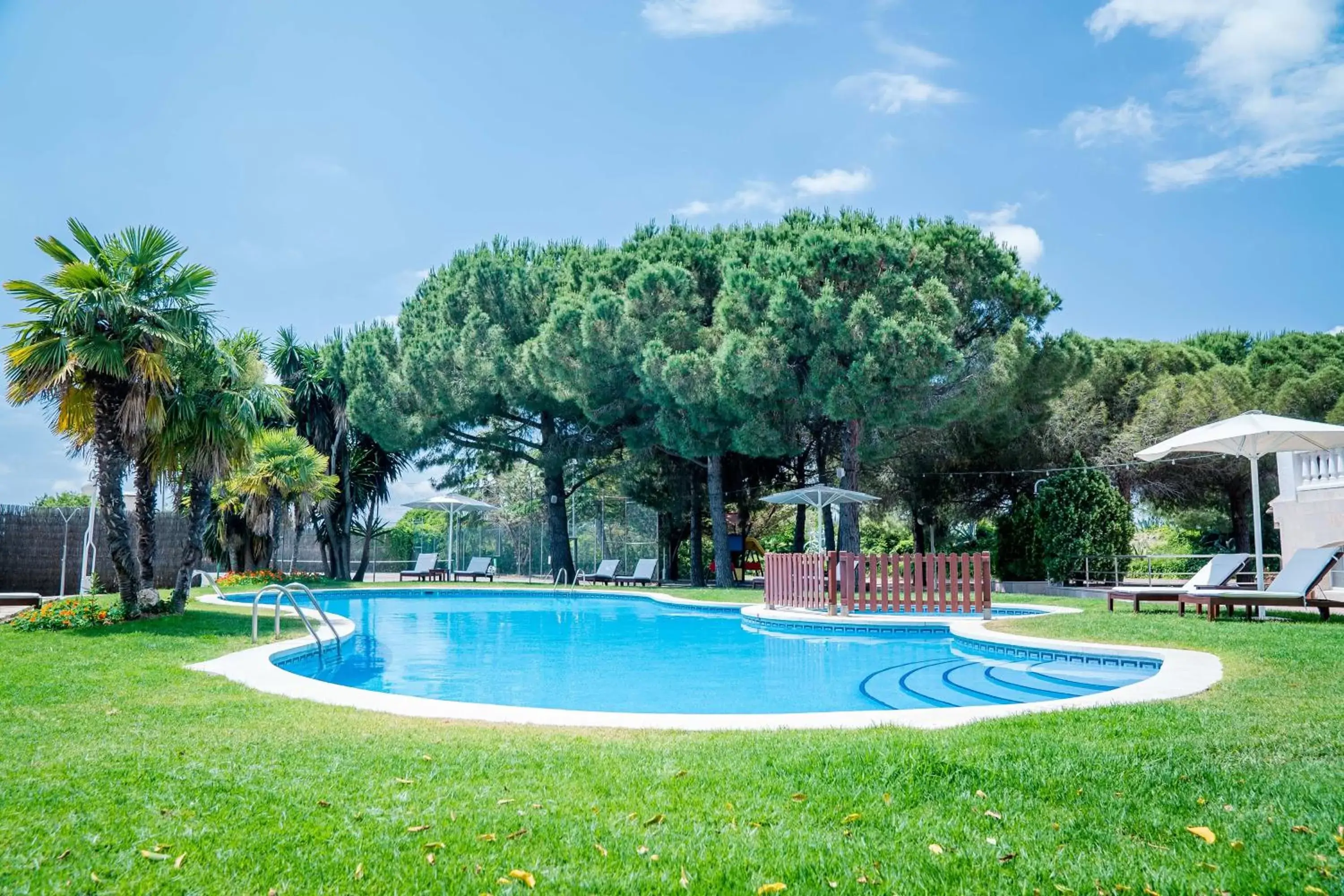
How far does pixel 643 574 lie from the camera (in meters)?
22.7

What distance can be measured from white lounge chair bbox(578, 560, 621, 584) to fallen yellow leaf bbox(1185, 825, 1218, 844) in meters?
20.4

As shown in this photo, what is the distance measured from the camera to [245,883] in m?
2.50

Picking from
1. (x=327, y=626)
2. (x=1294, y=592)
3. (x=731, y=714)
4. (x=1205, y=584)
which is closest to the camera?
(x=731, y=714)

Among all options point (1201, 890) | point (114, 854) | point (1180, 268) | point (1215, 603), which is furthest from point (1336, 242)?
point (114, 854)

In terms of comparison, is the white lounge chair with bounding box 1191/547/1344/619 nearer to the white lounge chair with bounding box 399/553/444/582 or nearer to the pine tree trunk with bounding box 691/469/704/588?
the pine tree trunk with bounding box 691/469/704/588

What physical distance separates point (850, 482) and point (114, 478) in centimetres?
→ 1284

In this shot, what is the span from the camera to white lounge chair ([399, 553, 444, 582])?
82.9 feet

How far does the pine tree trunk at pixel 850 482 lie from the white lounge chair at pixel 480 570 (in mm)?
10803

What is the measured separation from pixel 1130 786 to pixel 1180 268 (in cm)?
2477

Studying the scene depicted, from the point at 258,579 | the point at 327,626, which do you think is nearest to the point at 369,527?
the point at 258,579

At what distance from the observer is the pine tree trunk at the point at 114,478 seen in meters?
10.2

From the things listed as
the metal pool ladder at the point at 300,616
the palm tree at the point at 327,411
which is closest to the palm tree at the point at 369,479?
the palm tree at the point at 327,411

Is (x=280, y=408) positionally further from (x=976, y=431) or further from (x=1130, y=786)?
(x=976, y=431)

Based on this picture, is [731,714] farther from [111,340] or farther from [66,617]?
[111,340]
